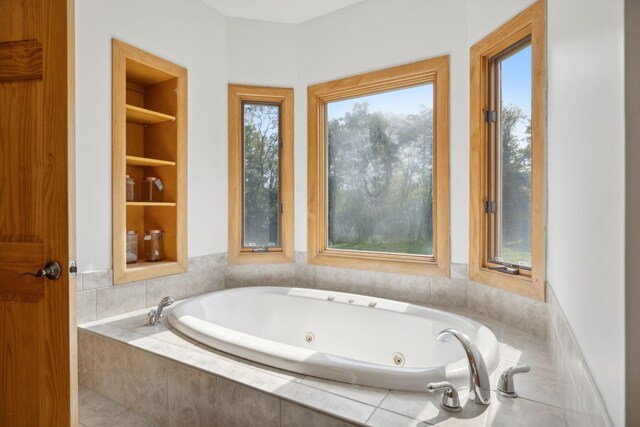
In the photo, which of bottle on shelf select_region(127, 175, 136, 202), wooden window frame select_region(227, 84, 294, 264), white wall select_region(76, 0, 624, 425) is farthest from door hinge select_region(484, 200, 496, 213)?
bottle on shelf select_region(127, 175, 136, 202)

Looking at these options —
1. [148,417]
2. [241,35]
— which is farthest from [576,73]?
[241,35]

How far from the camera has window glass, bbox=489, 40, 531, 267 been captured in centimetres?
194

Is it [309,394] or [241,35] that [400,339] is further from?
[241,35]

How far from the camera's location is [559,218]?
4.27 feet

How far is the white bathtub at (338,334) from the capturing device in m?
1.34

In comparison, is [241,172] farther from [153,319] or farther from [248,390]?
[248,390]

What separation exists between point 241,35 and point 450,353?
2.75 metres

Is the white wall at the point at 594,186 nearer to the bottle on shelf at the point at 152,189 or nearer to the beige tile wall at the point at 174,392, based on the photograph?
the beige tile wall at the point at 174,392

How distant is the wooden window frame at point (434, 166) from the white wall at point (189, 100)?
2.37ft

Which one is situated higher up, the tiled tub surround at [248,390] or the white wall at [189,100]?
the white wall at [189,100]

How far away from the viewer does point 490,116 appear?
7.03ft

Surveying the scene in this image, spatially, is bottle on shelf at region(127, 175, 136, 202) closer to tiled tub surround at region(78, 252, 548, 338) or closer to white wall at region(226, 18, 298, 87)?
tiled tub surround at region(78, 252, 548, 338)

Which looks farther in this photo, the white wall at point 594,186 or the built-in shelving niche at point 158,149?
the built-in shelving niche at point 158,149

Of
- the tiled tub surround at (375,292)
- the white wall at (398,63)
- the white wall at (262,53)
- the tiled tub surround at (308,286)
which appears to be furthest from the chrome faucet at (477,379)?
the white wall at (262,53)
